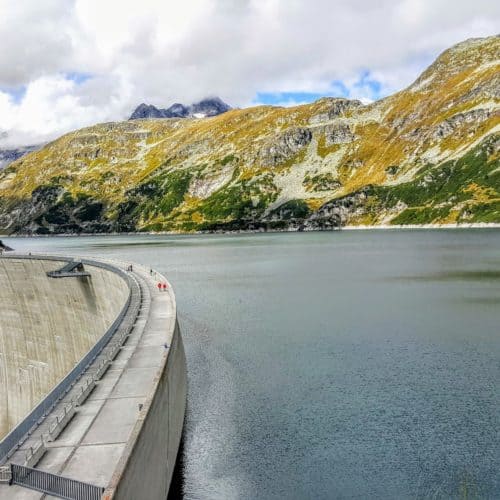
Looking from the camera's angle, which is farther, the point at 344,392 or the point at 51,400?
the point at 344,392

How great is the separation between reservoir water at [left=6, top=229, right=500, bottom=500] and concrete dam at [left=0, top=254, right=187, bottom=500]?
4.85 metres

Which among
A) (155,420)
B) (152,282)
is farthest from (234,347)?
(155,420)

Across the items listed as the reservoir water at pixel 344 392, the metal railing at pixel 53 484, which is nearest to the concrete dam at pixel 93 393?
the metal railing at pixel 53 484

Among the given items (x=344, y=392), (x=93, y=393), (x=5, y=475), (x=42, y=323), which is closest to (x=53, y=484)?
(x=5, y=475)

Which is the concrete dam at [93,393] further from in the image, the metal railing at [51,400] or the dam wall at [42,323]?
the dam wall at [42,323]

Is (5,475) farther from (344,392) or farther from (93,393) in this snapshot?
(344,392)

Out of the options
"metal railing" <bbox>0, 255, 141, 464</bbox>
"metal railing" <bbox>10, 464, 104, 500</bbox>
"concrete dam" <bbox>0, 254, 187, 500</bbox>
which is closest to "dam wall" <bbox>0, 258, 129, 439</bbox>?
"concrete dam" <bbox>0, 254, 187, 500</bbox>

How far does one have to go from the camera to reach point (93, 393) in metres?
26.6

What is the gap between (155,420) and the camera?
24453 mm

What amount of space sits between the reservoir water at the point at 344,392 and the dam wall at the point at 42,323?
12.0 meters

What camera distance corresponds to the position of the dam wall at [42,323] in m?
64.1

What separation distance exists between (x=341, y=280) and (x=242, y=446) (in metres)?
74.6

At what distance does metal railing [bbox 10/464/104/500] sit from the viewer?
1639 centimetres

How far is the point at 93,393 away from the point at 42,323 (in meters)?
47.1
